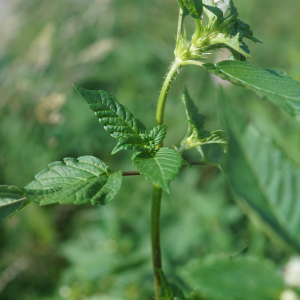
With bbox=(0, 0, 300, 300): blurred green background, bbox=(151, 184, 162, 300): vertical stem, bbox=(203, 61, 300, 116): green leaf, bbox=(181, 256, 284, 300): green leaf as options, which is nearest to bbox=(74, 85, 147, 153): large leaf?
bbox=(151, 184, 162, 300): vertical stem

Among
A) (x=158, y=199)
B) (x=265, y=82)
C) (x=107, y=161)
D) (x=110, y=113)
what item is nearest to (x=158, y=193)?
(x=158, y=199)

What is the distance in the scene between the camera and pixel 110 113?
30.6 inches

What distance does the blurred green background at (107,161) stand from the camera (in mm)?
1986

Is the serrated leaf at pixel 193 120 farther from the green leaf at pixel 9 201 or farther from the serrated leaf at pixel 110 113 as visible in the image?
the green leaf at pixel 9 201

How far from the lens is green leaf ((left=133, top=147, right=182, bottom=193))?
642mm

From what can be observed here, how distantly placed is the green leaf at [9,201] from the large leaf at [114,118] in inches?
10.4

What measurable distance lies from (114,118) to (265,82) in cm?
36

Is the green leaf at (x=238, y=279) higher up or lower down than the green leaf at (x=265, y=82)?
lower down

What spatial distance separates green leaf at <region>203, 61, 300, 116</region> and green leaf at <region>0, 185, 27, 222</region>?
55 cm

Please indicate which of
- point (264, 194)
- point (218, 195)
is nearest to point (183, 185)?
point (218, 195)

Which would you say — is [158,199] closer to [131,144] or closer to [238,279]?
[131,144]

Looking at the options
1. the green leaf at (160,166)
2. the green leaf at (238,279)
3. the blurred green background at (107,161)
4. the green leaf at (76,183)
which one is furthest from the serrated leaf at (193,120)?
the blurred green background at (107,161)

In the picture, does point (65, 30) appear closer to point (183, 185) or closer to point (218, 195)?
point (183, 185)

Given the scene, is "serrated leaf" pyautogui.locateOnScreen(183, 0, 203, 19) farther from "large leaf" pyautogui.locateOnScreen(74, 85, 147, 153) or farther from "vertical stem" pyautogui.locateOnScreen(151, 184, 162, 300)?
"vertical stem" pyautogui.locateOnScreen(151, 184, 162, 300)
